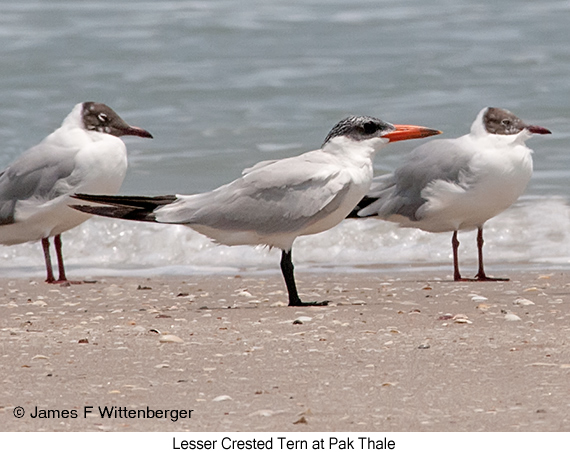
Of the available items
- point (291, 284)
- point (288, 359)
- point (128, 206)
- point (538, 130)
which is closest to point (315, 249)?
point (538, 130)

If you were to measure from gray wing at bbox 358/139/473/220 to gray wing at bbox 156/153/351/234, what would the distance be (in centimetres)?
174

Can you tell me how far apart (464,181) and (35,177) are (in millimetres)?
2806

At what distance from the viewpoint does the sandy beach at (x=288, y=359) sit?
13.3ft

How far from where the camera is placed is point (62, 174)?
26.2 ft

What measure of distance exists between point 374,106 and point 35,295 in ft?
28.0

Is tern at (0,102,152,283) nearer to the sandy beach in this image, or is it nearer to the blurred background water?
the sandy beach

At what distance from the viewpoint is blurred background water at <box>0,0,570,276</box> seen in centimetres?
948

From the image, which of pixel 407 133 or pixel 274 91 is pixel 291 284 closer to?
pixel 407 133

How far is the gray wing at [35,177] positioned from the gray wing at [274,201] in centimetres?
156

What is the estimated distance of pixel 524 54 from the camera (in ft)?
58.1

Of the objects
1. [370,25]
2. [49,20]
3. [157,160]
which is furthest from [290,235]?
[49,20]

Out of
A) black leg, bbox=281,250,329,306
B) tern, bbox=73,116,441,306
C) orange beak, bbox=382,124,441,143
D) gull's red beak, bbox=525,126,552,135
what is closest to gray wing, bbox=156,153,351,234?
tern, bbox=73,116,441,306

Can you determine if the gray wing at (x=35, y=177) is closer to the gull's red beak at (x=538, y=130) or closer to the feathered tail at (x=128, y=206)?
the feathered tail at (x=128, y=206)

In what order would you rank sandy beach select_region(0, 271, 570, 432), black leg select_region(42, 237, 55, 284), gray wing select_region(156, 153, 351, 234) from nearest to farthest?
1. sandy beach select_region(0, 271, 570, 432)
2. gray wing select_region(156, 153, 351, 234)
3. black leg select_region(42, 237, 55, 284)
